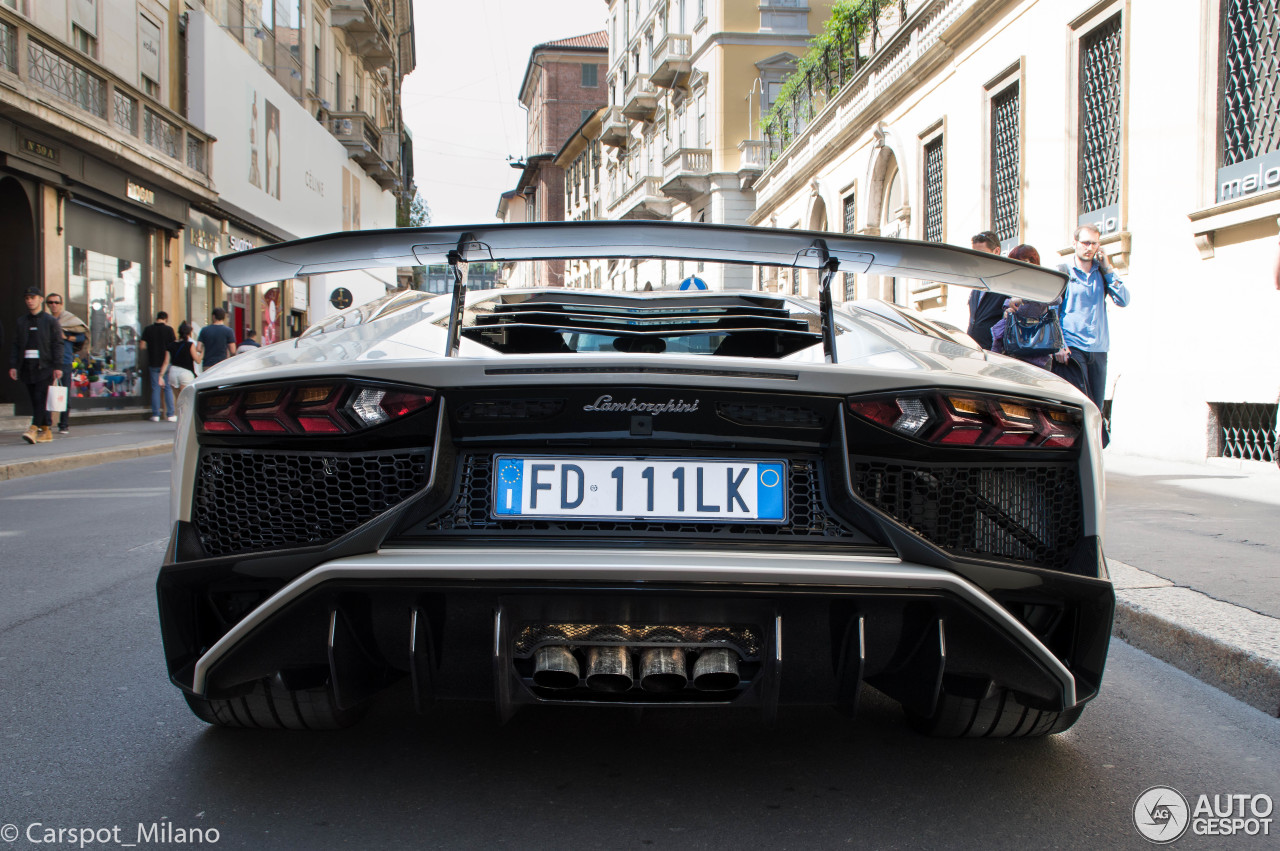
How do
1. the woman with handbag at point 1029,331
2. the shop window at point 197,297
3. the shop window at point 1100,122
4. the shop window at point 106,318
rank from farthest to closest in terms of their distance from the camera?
the shop window at point 197,297 → the shop window at point 106,318 → the shop window at point 1100,122 → the woman with handbag at point 1029,331

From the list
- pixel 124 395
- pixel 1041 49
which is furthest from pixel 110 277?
pixel 1041 49

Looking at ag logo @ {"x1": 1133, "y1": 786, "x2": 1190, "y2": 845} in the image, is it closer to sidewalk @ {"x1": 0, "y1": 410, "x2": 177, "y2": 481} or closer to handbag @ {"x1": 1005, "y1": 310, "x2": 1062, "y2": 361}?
handbag @ {"x1": 1005, "y1": 310, "x2": 1062, "y2": 361}

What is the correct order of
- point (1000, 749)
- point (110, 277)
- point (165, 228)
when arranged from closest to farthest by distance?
1. point (1000, 749)
2. point (110, 277)
3. point (165, 228)

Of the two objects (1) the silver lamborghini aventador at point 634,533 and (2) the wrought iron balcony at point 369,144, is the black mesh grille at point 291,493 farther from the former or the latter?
(2) the wrought iron balcony at point 369,144

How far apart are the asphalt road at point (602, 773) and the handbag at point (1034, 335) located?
372 centimetres

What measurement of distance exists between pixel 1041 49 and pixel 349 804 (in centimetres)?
1344

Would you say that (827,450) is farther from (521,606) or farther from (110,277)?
(110,277)

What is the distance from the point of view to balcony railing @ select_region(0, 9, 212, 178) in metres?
14.5

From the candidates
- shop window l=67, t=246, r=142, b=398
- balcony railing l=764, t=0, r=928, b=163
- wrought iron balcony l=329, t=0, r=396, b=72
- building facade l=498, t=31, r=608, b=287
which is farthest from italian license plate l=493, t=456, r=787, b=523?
building facade l=498, t=31, r=608, b=287

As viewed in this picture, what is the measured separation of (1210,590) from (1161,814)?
2116 millimetres

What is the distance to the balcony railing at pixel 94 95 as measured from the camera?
14.5 metres

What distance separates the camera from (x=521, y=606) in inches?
79.0

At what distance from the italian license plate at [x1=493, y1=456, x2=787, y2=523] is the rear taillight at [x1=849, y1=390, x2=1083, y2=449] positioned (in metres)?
0.24

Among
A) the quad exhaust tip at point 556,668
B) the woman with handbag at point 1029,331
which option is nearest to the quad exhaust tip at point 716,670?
the quad exhaust tip at point 556,668
